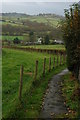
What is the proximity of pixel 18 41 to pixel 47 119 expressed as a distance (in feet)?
335

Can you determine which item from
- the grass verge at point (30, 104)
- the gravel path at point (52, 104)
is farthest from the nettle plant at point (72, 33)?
the grass verge at point (30, 104)

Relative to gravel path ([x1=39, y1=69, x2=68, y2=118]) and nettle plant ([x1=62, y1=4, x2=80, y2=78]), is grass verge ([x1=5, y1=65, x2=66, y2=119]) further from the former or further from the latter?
nettle plant ([x1=62, y1=4, x2=80, y2=78])

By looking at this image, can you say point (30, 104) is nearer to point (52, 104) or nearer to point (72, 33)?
point (52, 104)

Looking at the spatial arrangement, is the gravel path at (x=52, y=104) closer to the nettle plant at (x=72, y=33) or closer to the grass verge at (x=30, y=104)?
the grass verge at (x=30, y=104)

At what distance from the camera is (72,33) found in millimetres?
25234

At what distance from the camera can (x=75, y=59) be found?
25.8m

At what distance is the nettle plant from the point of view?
24484mm

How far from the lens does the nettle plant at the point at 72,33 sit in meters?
24.5

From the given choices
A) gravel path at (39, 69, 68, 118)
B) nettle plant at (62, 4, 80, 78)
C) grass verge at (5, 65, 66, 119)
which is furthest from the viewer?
nettle plant at (62, 4, 80, 78)

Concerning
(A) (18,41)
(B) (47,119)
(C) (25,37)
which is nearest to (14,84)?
(B) (47,119)

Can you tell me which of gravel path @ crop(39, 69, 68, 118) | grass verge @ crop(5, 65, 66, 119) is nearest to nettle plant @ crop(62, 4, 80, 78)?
gravel path @ crop(39, 69, 68, 118)

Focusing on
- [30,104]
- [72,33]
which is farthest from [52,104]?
[72,33]

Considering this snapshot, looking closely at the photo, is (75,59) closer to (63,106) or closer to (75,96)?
(75,96)

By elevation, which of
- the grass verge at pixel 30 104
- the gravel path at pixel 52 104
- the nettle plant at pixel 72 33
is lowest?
the gravel path at pixel 52 104
